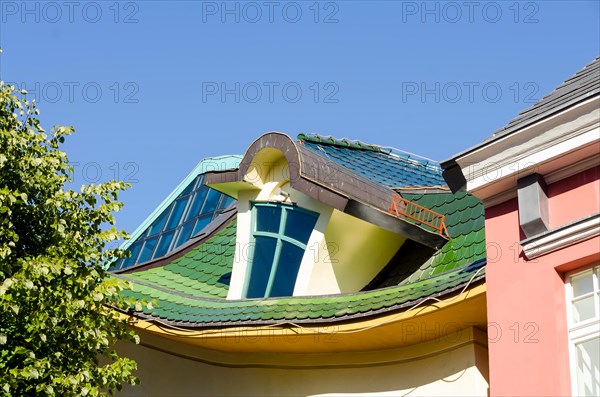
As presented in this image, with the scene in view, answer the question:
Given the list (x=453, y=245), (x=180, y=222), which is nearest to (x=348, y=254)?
(x=453, y=245)

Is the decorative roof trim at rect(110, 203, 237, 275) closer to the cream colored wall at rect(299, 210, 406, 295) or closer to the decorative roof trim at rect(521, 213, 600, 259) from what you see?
the cream colored wall at rect(299, 210, 406, 295)

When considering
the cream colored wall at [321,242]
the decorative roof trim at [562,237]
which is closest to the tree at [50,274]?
the cream colored wall at [321,242]

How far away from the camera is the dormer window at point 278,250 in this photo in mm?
15523

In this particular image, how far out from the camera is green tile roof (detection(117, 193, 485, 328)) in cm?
1355

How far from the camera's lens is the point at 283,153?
1563 centimetres

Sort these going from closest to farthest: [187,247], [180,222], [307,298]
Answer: [307,298]
[187,247]
[180,222]

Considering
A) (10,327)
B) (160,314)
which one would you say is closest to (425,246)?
(160,314)

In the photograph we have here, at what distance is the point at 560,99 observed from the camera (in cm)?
1123

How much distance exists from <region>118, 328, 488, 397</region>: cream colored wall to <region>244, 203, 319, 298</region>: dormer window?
1.06 m

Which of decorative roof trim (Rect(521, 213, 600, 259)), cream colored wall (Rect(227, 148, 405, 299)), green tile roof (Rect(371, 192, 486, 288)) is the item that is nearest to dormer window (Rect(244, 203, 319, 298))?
cream colored wall (Rect(227, 148, 405, 299))

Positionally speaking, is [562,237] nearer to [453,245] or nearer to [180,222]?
[453,245]

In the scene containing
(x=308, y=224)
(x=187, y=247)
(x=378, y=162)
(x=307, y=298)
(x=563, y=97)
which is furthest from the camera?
(x=378, y=162)

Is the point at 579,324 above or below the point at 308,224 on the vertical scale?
below

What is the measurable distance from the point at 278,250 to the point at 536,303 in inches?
220
